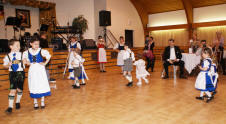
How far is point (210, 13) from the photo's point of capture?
12.3m

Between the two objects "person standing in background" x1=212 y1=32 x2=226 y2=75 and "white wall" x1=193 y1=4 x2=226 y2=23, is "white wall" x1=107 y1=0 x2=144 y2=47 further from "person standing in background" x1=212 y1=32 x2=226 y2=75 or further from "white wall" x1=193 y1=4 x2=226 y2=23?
"person standing in background" x1=212 y1=32 x2=226 y2=75

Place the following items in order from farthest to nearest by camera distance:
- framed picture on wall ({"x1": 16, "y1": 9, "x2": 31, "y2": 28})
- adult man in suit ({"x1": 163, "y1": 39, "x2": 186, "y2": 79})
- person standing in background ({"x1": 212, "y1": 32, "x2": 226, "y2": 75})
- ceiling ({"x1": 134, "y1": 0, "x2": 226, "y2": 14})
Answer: ceiling ({"x1": 134, "y1": 0, "x2": 226, "y2": 14}) → framed picture on wall ({"x1": 16, "y1": 9, "x2": 31, "y2": 28}) → person standing in background ({"x1": 212, "y1": 32, "x2": 226, "y2": 75}) → adult man in suit ({"x1": 163, "y1": 39, "x2": 186, "y2": 79})

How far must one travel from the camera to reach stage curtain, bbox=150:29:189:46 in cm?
1360

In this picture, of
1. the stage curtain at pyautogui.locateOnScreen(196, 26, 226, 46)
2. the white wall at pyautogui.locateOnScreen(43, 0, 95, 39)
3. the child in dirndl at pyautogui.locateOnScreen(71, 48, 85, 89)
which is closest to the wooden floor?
the child in dirndl at pyautogui.locateOnScreen(71, 48, 85, 89)

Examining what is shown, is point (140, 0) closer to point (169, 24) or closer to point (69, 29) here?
point (169, 24)

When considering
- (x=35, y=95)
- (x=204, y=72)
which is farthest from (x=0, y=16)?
(x=204, y=72)

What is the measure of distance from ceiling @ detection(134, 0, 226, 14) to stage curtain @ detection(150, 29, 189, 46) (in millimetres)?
1547

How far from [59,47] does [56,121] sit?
6.82 m

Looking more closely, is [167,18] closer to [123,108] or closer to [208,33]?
[208,33]

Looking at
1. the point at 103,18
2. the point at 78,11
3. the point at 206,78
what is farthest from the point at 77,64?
the point at 78,11

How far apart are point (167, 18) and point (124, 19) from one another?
3.26 metres

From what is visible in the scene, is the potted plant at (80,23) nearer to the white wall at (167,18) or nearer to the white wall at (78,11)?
the white wall at (78,11)

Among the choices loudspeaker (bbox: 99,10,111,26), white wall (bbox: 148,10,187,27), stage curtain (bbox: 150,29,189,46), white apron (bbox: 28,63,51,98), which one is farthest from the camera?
stage curtain (bbox: 150,29,189,46)

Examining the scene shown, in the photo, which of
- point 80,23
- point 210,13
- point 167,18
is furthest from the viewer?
point 167,18
